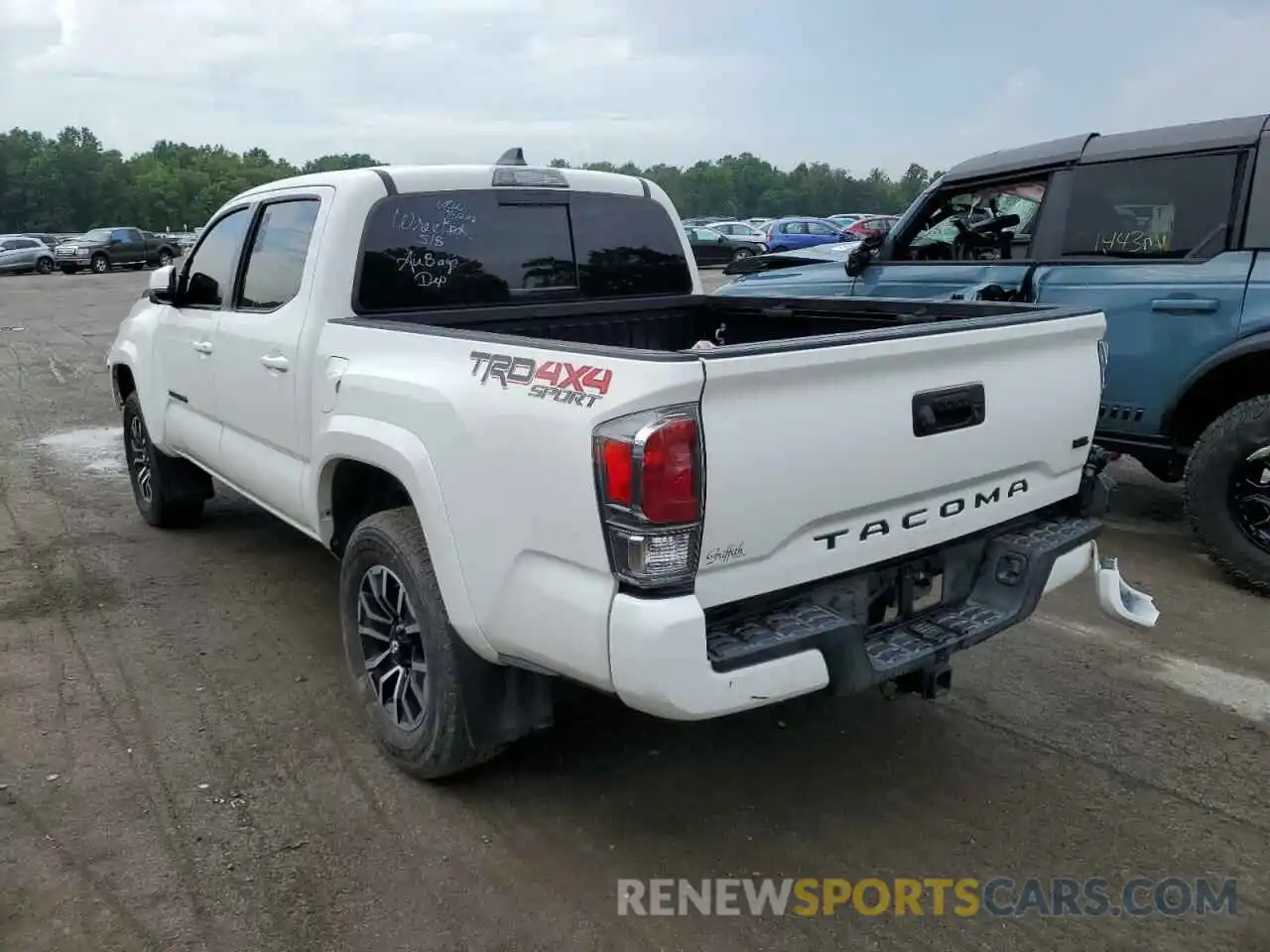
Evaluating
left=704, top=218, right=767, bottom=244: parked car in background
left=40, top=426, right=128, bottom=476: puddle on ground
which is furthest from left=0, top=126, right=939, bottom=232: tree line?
left=40, top=426, right=128, bottom=476: puddle on ground

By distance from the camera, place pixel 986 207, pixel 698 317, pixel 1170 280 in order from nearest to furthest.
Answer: pixel 698 317
pixel 1170 280
pixel 986 207

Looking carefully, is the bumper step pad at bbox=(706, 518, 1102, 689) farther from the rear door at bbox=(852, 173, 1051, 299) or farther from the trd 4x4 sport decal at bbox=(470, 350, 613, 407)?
the rear door at bbox=(852, 173, 1051, 299)

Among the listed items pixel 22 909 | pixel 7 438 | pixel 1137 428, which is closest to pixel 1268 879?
pixel 1137 428

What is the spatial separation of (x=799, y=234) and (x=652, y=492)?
103ft

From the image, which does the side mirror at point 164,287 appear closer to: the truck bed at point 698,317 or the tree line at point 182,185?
the truck bed at point 698,317

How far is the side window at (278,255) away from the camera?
4.18 m

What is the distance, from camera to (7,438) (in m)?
9.01

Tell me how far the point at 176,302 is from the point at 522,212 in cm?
200

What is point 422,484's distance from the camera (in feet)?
10.2

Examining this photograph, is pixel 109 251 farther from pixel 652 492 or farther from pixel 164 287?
pixel 652 492

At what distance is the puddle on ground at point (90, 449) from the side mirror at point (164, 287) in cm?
246

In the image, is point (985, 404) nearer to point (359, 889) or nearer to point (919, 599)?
point (919, 599)

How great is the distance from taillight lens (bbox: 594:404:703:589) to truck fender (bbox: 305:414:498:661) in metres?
0.63

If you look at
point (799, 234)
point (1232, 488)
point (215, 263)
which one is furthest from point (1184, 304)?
point (799, 234)
